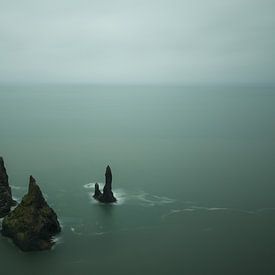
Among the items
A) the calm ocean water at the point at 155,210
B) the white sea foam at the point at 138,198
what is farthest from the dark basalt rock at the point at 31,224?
the white sea foam at the point at 138,198

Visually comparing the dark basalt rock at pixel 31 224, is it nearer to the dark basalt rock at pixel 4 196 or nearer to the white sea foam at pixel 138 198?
the dark basalt rock at pixel 4 196

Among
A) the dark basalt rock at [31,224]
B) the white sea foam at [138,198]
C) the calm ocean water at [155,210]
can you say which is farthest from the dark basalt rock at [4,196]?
the white sea foam at [138,198]

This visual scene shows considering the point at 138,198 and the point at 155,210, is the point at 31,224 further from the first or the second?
the point at 138,198

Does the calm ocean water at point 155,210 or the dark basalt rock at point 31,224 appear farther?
the dark basalt rock at point 31,224

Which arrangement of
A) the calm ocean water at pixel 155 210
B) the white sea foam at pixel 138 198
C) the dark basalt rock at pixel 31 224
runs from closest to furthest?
the calm ocean water at pixel 155 210 → the dark basalt rock at pixel 31 224 → the white sea foam at pixel 138 198

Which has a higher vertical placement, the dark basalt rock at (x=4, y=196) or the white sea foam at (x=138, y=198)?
the dark basalt rock at (x=4, y=196)

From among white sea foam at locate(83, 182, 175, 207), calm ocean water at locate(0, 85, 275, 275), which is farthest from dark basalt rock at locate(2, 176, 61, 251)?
white sea foam at locate(83, 182, 175, 207)

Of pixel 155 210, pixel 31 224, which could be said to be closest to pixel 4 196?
pixel 31 224

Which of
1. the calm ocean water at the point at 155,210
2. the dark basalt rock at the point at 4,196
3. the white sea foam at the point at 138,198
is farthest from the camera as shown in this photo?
the white sea foam at the point at 138,198
